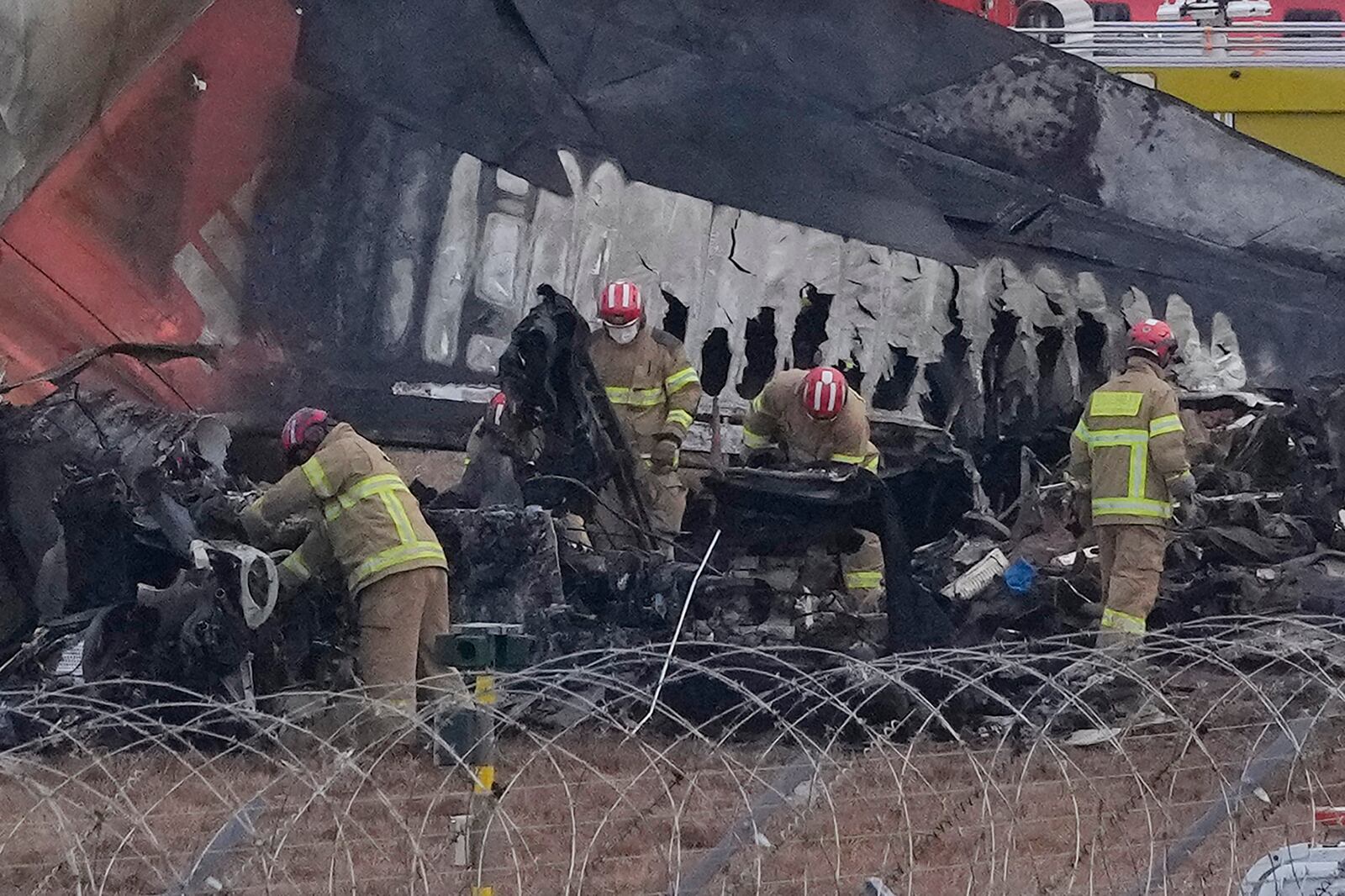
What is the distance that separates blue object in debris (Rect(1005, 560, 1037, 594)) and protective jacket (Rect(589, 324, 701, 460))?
197 centimetres

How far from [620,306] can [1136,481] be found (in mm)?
3010

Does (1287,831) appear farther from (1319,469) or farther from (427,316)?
(427,316)

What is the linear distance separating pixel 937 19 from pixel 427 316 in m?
3.98

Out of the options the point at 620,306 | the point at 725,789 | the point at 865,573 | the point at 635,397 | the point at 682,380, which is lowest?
the point at 725,789

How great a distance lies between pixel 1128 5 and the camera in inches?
606

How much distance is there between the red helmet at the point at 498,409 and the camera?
8688 mm

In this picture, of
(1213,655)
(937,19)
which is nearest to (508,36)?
(937,19)

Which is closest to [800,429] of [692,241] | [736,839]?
[692,241]

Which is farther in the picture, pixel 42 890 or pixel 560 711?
pixel 560 711

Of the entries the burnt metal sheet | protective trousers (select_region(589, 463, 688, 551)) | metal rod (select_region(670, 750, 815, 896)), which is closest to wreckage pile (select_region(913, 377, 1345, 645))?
protective trousers (select_region(589, 463, 688, 551))

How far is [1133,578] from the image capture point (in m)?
8.06

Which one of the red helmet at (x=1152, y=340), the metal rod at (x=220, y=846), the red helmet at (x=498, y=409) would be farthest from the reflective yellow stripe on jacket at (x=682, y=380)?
the metal rod at (x=220, y=846)

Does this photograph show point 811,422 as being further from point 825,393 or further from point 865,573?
point 865,573

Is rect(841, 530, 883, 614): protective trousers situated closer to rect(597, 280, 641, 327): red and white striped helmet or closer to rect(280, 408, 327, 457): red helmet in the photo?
rect(597, 280, 641, 327): red and white striped helmet
